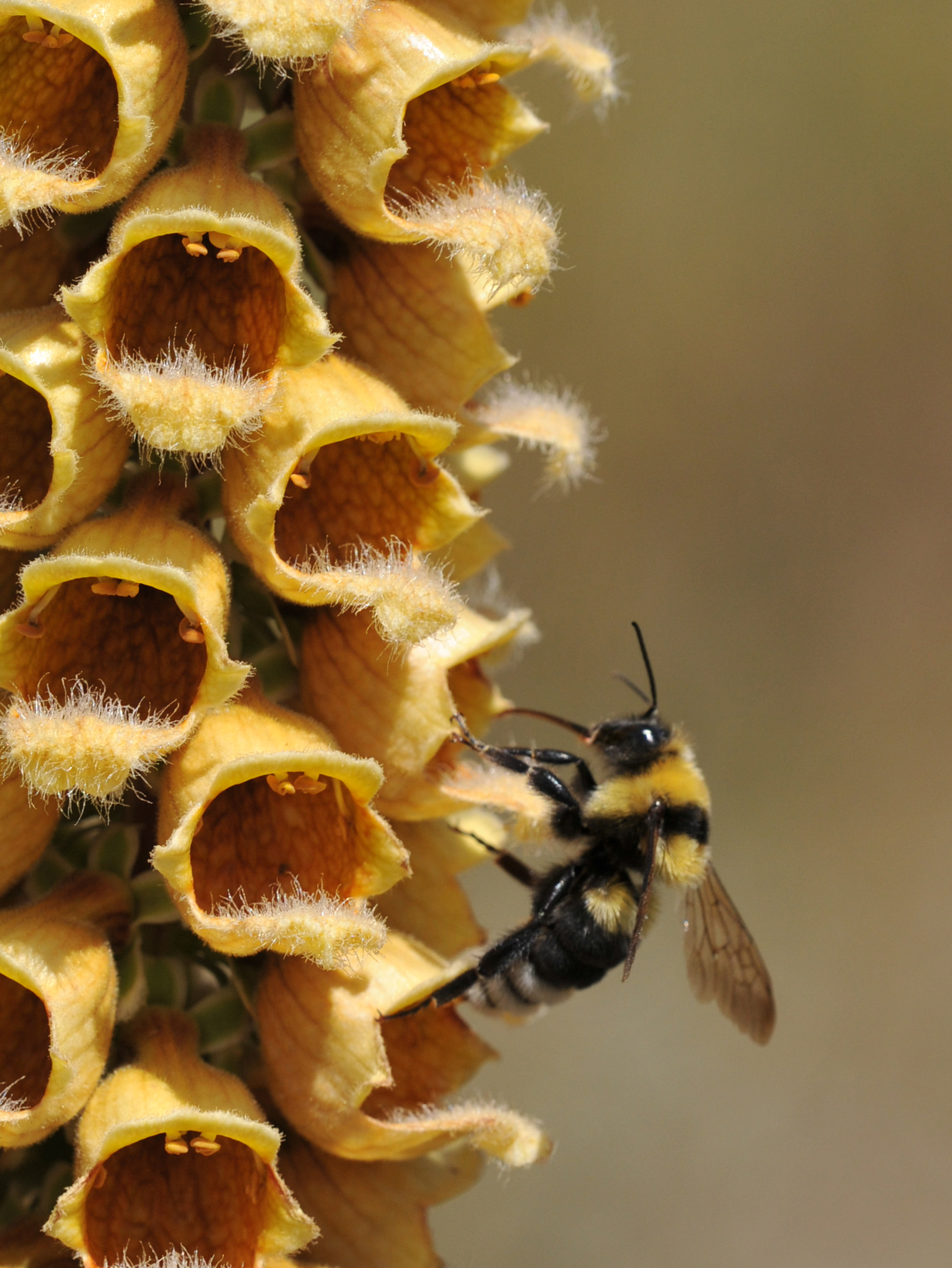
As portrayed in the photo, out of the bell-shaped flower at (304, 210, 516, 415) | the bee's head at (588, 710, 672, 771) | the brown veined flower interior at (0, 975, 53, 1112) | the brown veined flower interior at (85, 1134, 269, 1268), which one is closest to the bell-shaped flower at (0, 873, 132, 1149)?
the brown veined flower interior at (0, 975, 53, 1112)

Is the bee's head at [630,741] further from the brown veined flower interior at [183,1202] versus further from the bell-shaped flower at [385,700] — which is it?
the brown veined flower interior at [183,1202]

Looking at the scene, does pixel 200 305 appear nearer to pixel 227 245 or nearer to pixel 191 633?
pixel 227 245

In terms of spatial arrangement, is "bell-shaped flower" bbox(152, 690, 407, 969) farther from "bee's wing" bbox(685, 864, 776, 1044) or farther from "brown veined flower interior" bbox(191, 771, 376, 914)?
"bee's wing" bbox(685, 864, 776, 1044)

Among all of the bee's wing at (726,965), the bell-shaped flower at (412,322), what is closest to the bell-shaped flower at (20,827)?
the bell-shaped flower at (412,322)

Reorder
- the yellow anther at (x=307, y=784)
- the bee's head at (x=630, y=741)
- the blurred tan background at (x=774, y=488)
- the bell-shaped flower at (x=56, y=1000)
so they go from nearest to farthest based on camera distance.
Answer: the bell-shaped flower at (x=56, y=1000)
the yellow anther at (x=307, y=784)
the bee's head at (x=630, y=741)
the blurred tan background at (x=774, y=488)

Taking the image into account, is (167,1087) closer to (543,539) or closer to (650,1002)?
(650,1002)

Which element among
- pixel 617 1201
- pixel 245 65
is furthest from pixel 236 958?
pixel 617 1201
